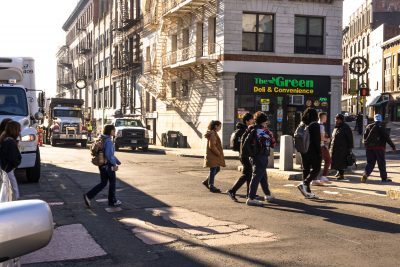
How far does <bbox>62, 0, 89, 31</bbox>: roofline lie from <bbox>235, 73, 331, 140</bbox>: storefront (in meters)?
44.6

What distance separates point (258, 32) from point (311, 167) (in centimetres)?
2060

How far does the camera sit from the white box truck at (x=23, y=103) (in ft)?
43.4

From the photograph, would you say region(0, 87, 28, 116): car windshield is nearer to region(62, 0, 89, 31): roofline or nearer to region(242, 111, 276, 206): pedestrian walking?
region(242, 111, 276, 206): pedestrian walking

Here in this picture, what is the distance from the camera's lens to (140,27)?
148 feet

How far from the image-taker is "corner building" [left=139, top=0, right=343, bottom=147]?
2983cm

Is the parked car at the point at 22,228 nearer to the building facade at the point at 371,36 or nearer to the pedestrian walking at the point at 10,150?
the pedestrian walking at the point at 10,150

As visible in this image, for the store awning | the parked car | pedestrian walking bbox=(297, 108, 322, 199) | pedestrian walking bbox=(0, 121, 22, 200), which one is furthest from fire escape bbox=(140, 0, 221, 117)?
the store awning

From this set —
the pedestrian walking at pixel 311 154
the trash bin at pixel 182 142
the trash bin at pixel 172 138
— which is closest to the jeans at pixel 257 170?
the pedestrian walking at pixel 311 154

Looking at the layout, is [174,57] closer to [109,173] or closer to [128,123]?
[128,123]

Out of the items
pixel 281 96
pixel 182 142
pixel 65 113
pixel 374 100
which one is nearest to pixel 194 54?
pixel 182 142

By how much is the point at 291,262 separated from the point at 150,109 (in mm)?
37903

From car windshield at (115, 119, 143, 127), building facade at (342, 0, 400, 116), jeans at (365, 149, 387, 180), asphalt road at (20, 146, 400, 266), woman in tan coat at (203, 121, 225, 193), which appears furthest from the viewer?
building facade at (342, 0, 400, 116)

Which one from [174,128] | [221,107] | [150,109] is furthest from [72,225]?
[150,109]

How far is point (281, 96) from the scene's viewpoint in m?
30.8
